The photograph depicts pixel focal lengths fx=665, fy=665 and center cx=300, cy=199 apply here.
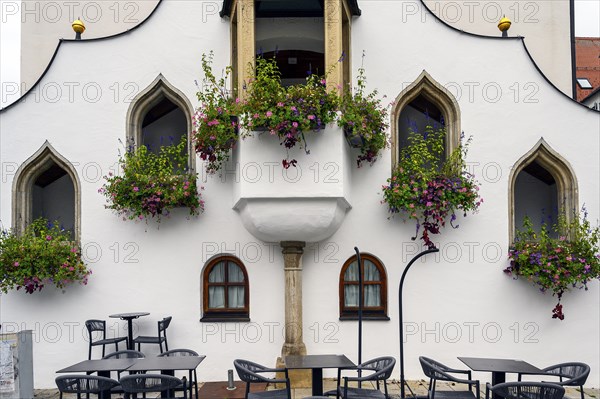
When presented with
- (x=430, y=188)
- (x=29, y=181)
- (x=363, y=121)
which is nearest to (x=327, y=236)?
(x=430, y=188)

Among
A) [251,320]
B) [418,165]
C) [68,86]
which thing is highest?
[68,86]

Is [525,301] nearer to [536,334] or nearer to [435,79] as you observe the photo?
[536,334]

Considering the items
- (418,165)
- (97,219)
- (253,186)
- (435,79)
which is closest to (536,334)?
(418,165)

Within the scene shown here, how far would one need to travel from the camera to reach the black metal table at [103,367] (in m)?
8.03

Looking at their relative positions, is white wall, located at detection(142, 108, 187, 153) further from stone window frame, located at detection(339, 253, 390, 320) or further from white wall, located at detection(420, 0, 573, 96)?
white wall, located at detection(420, 0, 573, 96)

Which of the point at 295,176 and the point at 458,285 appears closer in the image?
the point at 295,176

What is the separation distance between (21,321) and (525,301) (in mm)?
8536

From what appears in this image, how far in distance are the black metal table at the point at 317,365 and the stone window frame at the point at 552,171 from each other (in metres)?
4.45

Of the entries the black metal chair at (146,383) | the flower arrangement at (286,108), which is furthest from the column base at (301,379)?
the flower arrangement at (286,108)

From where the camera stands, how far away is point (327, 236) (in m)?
11.0

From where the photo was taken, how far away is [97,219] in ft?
37.4

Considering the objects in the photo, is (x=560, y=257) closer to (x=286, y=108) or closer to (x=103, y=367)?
(x=286, y=108)

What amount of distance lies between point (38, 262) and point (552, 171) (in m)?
8.75

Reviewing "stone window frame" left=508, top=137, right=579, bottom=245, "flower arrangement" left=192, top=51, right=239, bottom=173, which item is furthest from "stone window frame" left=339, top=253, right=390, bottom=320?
"flower arrangement" left=192, top=51, right=239, bottom=173
